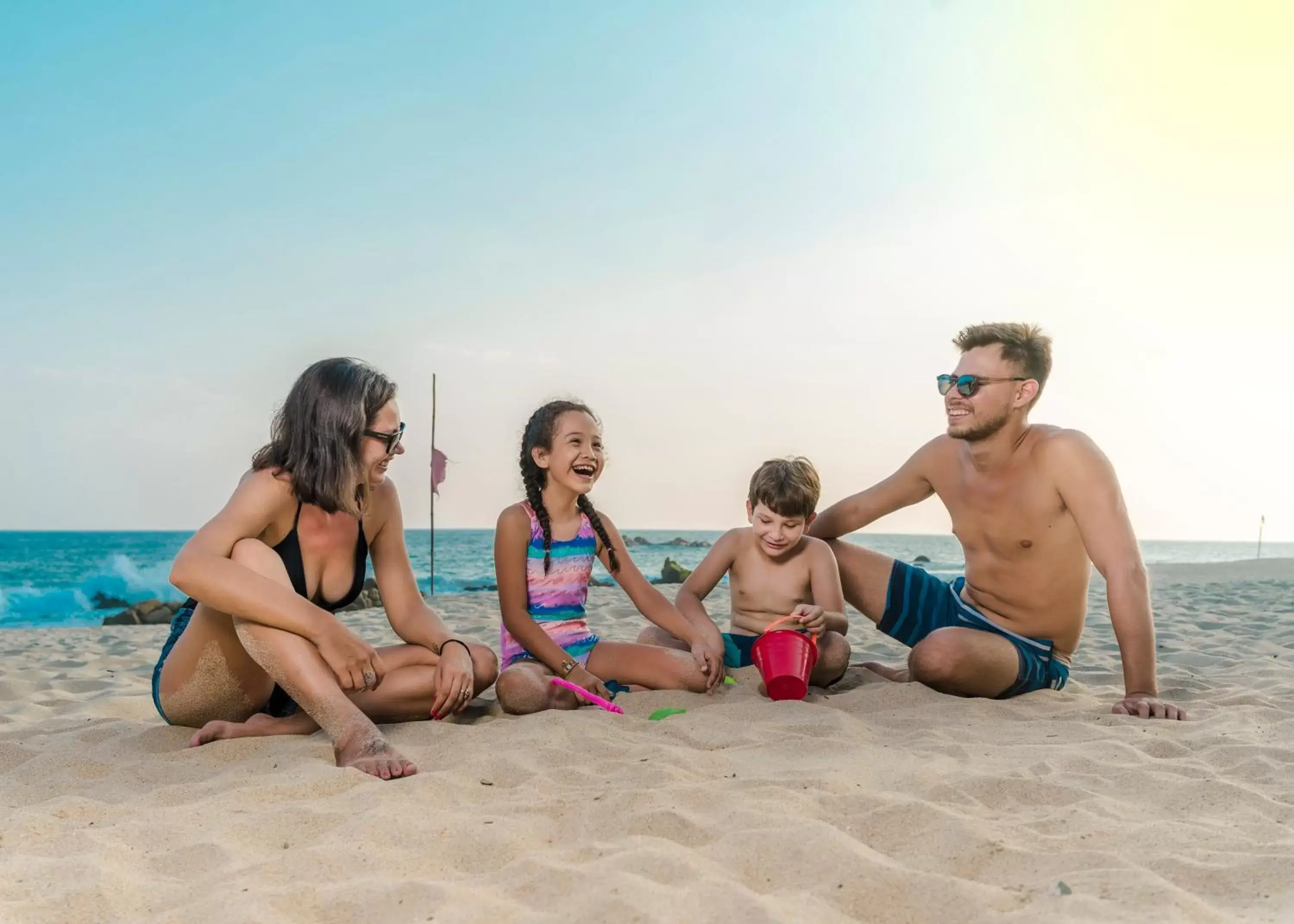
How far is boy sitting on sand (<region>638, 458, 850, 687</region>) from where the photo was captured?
3938 mm

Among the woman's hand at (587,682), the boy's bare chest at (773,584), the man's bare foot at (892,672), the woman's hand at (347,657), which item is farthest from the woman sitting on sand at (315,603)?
the man's bare foot at (892,672)

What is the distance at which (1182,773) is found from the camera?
2572 millimetres

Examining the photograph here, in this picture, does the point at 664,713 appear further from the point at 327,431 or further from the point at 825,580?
the point at 327,431

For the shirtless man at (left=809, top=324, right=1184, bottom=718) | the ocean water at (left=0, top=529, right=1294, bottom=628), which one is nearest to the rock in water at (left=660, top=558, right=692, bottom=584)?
the ocean water at (left=0, top=529, right=1294, bottom=628)

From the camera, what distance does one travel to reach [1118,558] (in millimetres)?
3467

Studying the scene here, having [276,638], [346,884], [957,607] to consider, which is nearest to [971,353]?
[957,607]

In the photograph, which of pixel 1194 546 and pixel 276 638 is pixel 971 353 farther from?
pixel 1194 546

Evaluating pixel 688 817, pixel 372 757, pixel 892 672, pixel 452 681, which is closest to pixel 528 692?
pixel 452 681

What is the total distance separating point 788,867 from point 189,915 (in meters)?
1.08

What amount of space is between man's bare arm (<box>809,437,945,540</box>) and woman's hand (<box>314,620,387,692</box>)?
2246 millimetres

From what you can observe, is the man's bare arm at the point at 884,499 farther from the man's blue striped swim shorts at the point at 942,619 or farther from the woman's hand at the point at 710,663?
the woman's hand at the point at 710,663

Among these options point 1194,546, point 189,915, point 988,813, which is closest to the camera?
point 189,915

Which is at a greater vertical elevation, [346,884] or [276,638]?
[276,638]

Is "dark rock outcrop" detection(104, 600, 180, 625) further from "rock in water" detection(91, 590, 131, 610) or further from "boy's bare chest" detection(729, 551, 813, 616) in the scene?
"boy's bare chest" detection(729, 551, 813, 616)
